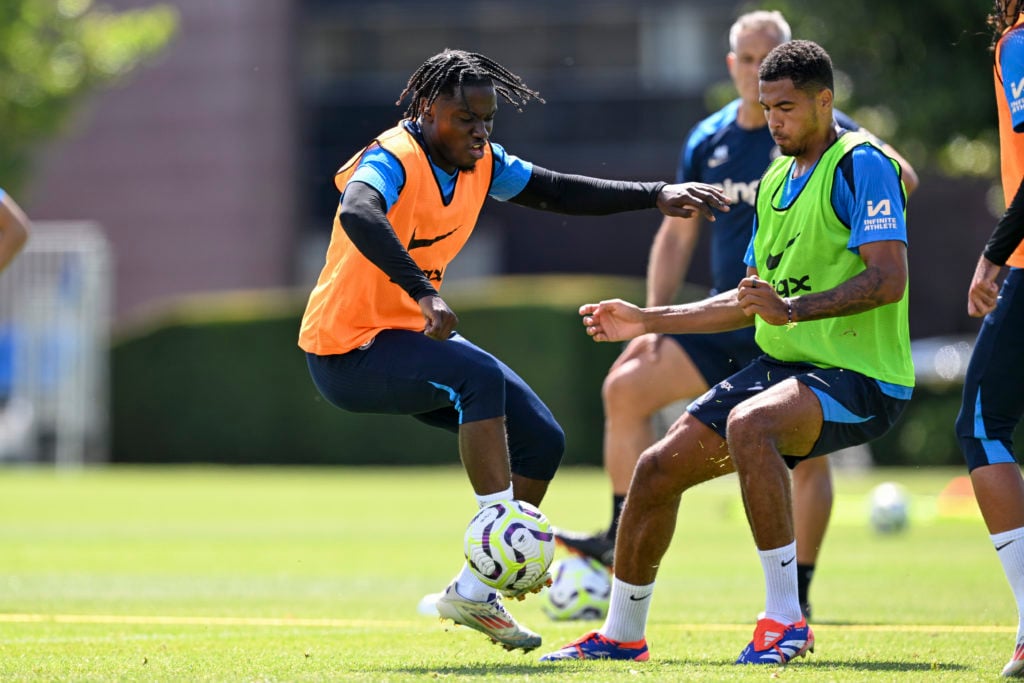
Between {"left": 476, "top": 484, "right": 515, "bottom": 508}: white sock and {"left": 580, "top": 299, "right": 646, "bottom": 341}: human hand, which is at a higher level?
{"left": 580, "top": 299, "right": 646, "bottom": 341}: human hand

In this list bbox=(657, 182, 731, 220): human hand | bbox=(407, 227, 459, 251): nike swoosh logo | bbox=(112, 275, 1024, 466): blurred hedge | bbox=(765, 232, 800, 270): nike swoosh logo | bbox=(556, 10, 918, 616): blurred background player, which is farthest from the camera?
bbox=(112, 275, 1024, 466): blurred hedge

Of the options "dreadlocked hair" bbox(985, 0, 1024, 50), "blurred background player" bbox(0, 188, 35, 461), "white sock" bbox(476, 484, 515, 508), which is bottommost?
"blurred background player" bbox(0, 188, 35, 461)

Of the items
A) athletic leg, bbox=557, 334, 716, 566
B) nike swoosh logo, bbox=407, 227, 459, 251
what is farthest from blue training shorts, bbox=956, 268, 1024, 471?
athletic leg, bbox=557, 334, 716, 566

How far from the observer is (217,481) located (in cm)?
2264

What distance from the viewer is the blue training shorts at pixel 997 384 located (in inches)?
247

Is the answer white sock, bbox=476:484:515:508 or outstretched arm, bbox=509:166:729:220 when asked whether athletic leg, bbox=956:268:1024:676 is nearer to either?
outstretched arm, bbox=509:166:729:220

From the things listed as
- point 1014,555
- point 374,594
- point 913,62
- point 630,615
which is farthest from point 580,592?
point 913,62

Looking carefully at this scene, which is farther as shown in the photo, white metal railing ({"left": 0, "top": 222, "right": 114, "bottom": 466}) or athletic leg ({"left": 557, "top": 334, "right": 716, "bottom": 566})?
white metal railing ({"left": 0, "top": 222, "right": 114, "bottom": 466})

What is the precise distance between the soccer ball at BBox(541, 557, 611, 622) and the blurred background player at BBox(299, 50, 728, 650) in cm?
167

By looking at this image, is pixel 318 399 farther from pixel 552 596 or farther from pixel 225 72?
pixel 552 596

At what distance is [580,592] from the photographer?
863 cm

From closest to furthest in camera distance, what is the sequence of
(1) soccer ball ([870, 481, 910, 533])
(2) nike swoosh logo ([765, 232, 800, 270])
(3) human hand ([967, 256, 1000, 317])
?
1. (3) human hand ([967, 256, 1000, 317])
2. (2) nike swoosh logo ([765, 232, 800, 270])
3. (1) soccer ball ([870, 481, 910, 533])

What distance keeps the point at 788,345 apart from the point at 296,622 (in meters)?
2.88

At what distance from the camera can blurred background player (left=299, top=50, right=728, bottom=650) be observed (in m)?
6.54
